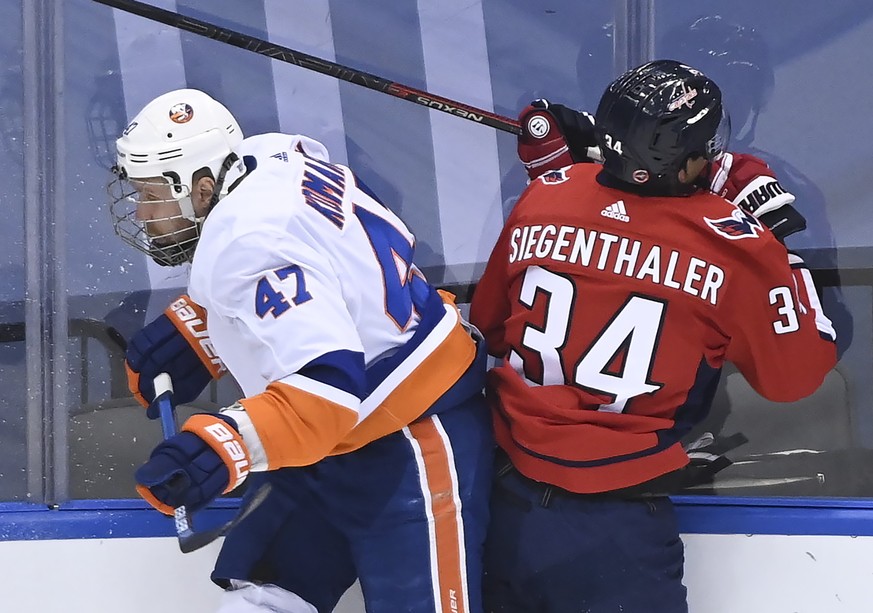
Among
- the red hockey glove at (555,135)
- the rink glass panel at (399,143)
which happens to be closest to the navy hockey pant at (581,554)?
the rink glass panel at (399,143)

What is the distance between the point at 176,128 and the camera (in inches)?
75.2

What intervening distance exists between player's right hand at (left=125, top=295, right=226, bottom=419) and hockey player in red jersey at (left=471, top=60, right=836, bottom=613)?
55 cm

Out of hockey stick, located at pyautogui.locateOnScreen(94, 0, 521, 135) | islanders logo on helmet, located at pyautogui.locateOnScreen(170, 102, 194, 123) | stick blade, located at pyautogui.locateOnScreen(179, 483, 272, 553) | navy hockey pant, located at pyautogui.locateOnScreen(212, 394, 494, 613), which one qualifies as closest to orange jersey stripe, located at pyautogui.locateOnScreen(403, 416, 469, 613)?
navy hockey pant, located at pyautogui.locateOnScreen(212, 394, 494, 613)

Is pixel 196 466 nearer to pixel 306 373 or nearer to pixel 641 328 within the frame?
pixel 306 373

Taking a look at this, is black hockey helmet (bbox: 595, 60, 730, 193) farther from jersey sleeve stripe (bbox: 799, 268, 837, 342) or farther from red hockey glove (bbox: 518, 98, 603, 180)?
red hockey glove (bbox: 518, 98, 603, 180)

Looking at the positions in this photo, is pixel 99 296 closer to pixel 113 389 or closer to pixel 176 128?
pixel 113 389

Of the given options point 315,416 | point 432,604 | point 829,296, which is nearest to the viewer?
point 315,416

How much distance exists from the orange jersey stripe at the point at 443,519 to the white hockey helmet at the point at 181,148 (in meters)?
0.48

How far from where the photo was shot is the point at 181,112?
76.2 inches

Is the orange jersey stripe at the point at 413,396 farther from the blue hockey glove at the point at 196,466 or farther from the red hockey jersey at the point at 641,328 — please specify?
the blue hockey glove at the point at 196,466

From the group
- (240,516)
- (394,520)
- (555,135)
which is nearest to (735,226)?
(555,135)

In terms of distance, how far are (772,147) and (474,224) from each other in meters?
0.59

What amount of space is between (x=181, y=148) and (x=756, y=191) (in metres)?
0.93

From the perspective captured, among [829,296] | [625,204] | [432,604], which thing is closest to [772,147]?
[829,296]
